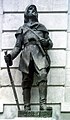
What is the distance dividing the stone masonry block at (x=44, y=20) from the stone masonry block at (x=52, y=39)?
0.13 meters

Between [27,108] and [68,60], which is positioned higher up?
[68,60]

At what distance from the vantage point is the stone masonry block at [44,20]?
12.4 meters

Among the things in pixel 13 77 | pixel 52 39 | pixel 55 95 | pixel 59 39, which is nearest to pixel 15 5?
Result: pixel 52 39

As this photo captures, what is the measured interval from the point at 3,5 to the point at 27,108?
244 cm

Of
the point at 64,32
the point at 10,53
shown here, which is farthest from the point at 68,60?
the point at 10,53

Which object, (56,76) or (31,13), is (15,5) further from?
(56,76)

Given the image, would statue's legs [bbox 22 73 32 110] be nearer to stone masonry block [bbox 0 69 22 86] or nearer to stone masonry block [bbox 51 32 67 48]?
stone masonry block [bbox 0 69 22 86]

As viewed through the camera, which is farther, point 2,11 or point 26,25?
point 2,11

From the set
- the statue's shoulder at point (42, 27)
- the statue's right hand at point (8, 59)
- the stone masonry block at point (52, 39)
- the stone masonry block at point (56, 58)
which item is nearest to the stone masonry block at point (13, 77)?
the stone masonry block at point (56, 58)

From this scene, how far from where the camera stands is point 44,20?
12414 mm

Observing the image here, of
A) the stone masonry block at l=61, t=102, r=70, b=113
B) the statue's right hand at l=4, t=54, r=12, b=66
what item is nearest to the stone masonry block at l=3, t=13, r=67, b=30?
the statue's right hand at l=4, t=54, r=12, b=66

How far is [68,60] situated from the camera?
12266 millimetres

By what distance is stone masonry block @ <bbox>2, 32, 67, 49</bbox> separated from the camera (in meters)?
12.3

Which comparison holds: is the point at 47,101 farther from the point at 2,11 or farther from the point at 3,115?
the point at 2,11
